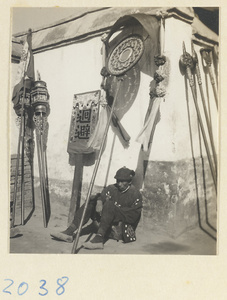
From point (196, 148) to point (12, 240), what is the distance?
2.32 m

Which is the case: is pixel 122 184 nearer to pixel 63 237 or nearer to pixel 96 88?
pixel 63 237

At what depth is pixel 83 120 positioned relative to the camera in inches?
163

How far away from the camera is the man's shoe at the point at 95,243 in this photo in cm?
342

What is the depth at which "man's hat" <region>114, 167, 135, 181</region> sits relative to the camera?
3708 mm

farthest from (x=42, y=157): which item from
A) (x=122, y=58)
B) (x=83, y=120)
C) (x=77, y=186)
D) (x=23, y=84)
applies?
(x=122, y=58)

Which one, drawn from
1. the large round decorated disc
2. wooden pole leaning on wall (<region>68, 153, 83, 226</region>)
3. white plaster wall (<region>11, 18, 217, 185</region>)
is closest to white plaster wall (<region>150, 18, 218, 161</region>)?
white plaster wall (<region>11, 18, 217, 185</region>)

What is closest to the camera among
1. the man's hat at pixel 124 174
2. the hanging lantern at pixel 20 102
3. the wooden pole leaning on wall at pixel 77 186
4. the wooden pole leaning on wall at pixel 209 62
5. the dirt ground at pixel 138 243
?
the dirt ground at pixel 138 243

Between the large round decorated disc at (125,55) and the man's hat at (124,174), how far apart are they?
1115 millimetres

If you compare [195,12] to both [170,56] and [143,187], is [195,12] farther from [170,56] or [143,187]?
[143,187]

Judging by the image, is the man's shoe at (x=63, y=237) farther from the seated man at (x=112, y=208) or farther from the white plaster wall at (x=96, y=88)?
the white plaster wall at (x=96, y=88)

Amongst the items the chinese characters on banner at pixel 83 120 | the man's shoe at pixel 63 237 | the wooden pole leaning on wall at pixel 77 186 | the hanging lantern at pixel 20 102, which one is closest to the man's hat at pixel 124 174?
the chinese characters on banner at pixel 83 120

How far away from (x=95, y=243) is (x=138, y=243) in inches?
18.7
